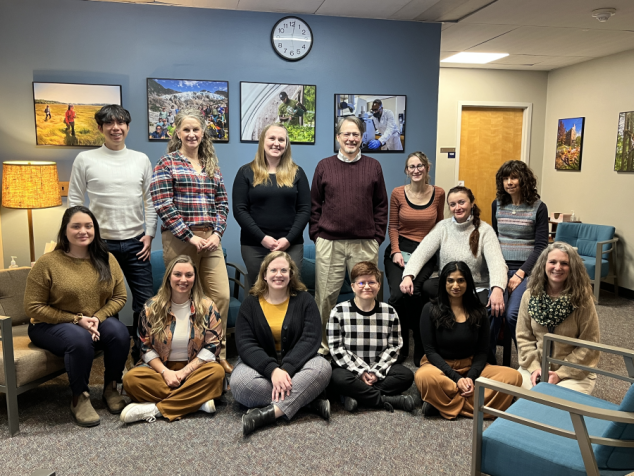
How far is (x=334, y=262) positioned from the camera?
3.37 meters

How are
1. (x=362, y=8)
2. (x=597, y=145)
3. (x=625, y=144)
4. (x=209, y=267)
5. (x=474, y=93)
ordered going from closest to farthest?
(x=209, y=267), (x=362, y=8), (x=625, y=144), (x=597, y=145), (x=474, y=93)

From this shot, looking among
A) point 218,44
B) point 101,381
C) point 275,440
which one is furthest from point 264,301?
point 218,44

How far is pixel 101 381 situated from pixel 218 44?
2704mm

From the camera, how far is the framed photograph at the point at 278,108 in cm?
434

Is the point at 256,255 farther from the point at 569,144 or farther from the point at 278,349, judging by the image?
the point at 569,144

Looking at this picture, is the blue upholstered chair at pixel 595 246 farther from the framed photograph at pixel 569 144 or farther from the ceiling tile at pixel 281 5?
the ceiling tile at pixel 281 5

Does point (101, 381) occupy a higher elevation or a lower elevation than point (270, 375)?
lower

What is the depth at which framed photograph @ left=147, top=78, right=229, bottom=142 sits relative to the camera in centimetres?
415

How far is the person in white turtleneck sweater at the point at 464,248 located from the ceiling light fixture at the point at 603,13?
2.20 m

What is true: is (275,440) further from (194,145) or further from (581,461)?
(194,145)

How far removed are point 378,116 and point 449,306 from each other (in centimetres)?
222

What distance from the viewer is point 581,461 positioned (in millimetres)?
1692

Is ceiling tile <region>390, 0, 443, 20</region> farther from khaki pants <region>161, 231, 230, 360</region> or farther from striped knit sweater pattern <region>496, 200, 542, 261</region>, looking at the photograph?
khaki pants <region>161, 231, 230, 360</region>

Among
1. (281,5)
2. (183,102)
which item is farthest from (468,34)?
(183,102)
